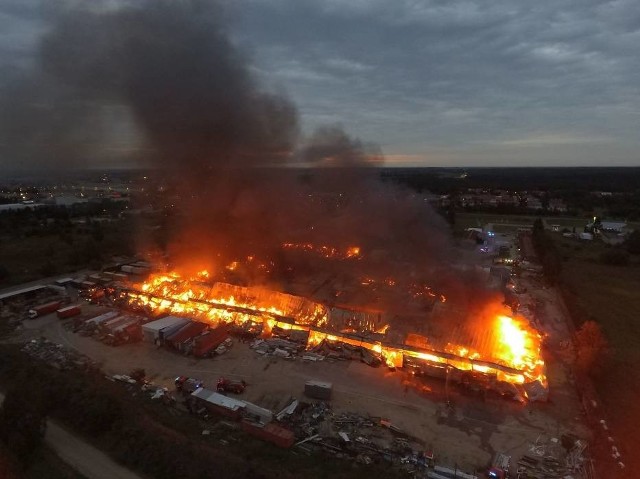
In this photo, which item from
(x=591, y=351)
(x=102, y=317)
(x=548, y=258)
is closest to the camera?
(x=591, y=351)

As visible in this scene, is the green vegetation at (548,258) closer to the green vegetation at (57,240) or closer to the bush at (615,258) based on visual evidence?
the bush at (615,258)

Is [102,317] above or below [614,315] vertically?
below

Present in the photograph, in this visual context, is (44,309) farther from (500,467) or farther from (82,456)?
(500,467)

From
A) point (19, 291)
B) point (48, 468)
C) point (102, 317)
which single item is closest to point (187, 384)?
point (48, 468)

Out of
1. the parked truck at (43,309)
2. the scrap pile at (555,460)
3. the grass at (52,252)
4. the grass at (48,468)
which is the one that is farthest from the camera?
the grass at (52,252)

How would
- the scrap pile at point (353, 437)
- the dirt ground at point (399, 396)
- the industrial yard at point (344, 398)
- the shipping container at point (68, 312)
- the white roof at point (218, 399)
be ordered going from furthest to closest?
the shipping container at point (68, 312)
the white roof at point (218, 399)
the dirt ground at point (399, 396)
the industrial yard at point (344, 398)
the scrap pile at point (353, 437)

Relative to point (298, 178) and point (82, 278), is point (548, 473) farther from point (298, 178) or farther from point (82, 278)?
point (82, 278)

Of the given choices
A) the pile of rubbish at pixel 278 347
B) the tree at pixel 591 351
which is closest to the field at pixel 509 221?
the tree at pixel 591 351

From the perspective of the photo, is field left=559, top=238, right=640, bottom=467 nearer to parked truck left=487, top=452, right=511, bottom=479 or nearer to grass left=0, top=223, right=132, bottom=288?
parked truck left=487, top=452, right=511, bottom=479
